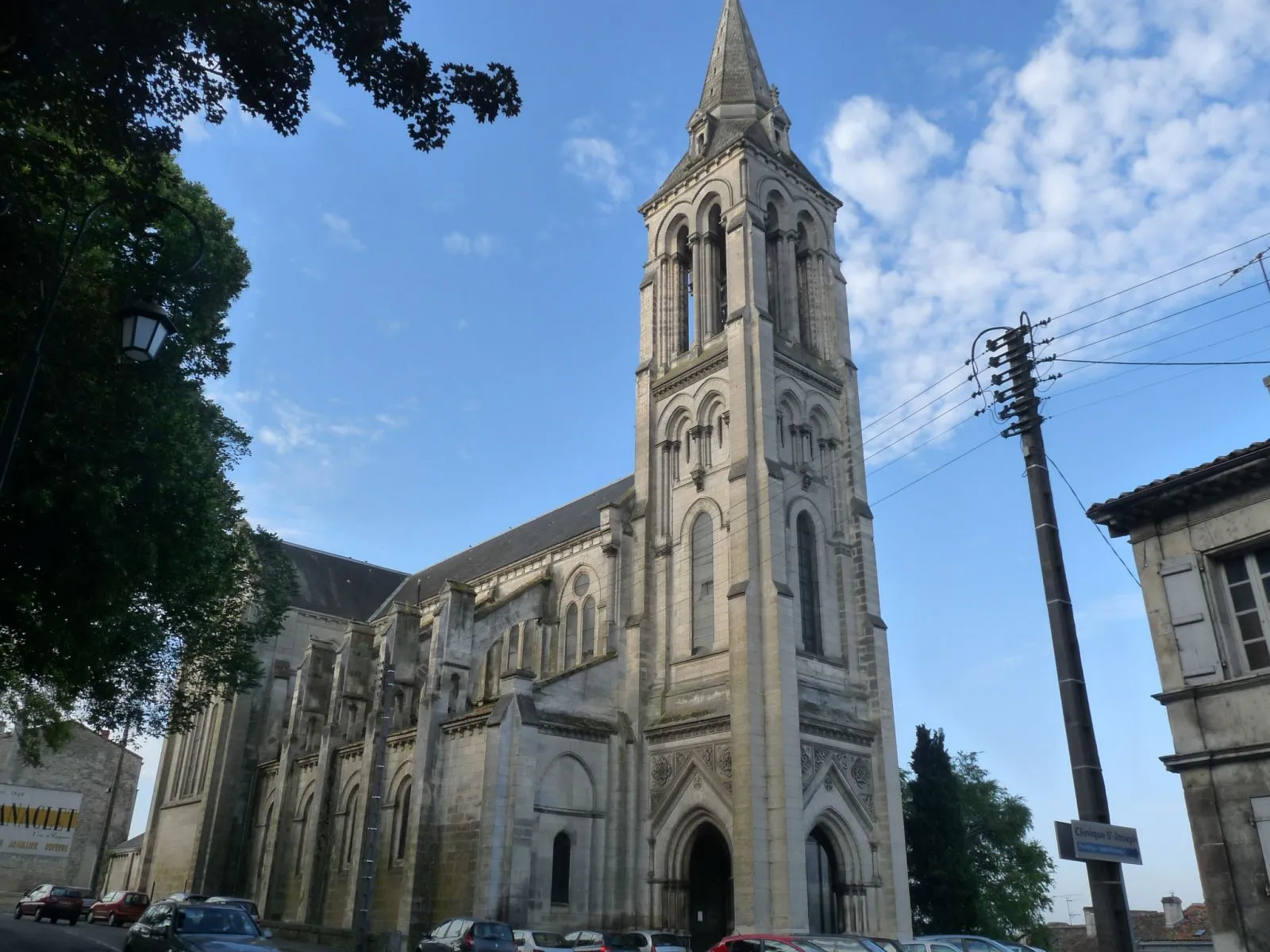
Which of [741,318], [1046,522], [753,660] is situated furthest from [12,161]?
[741,318]

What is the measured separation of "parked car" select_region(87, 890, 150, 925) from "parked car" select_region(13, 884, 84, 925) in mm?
661

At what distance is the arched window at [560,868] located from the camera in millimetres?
24391

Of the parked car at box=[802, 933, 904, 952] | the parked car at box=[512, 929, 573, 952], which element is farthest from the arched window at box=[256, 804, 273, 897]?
the parked car at box=[802, 933, 904, 952]

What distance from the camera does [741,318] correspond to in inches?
1144

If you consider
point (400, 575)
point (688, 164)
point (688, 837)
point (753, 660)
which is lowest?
point (688, 837)

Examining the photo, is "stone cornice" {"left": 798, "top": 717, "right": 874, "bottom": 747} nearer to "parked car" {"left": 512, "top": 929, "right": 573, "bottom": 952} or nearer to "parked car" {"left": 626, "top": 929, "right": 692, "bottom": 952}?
"parked car" {"left": 626, "top": 929, "right": 692, "bottom": 952}

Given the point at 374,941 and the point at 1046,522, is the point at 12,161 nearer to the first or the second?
the point at 1046,522

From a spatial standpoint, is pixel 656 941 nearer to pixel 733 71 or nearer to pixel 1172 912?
pixel 733 71

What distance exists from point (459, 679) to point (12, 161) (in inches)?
750

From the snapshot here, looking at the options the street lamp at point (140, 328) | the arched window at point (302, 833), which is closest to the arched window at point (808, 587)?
the arched window at point (302, 833)

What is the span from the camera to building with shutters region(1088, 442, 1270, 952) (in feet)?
44.4

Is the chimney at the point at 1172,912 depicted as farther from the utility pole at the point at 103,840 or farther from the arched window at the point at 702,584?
the utility pole at the point at 103,840

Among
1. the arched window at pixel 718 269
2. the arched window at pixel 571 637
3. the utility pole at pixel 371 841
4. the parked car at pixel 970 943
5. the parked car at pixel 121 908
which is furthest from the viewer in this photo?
the parked car at pixel 121 908

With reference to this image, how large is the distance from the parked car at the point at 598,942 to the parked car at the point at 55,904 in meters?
20.0
